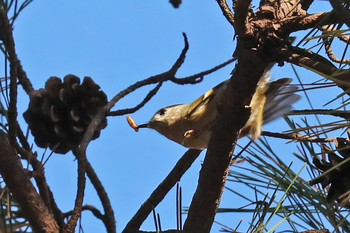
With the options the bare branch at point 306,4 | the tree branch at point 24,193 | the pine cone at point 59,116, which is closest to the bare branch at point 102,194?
the pine cone at point 59,116

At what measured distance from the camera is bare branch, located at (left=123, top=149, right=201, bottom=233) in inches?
55.7

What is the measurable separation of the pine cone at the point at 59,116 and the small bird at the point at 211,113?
20cm

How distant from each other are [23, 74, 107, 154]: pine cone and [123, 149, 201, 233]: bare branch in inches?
9.8

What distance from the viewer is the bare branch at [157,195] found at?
55.7 inches

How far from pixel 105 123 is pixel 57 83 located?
0.62 ft

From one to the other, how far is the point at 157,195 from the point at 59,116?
35 centimetres

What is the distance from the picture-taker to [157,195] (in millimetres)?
1415

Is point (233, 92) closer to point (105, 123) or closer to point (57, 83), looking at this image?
point (105, 123)

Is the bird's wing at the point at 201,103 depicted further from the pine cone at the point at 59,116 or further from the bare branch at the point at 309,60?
the bare branch at the point at 309,60

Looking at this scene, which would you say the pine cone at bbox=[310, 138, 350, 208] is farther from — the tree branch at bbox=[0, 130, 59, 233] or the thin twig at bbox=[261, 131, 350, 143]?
the tree branch at bbox=[0, 130, 59, 233]

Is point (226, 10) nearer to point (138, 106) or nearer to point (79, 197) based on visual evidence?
point (79, 197)

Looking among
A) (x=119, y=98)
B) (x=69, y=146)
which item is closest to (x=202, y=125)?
(x=119, y=98)

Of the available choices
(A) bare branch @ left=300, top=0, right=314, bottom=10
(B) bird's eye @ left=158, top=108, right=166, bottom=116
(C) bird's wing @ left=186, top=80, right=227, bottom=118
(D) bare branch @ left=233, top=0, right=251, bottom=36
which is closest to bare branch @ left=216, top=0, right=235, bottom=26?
(D) bare branch @ left=233, top=0, right=251, bottom=36

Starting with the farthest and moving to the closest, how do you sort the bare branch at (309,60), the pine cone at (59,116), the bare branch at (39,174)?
the pine cone at (59,116) < the bare branch at (39,174) < the bare branch at (309,60)
